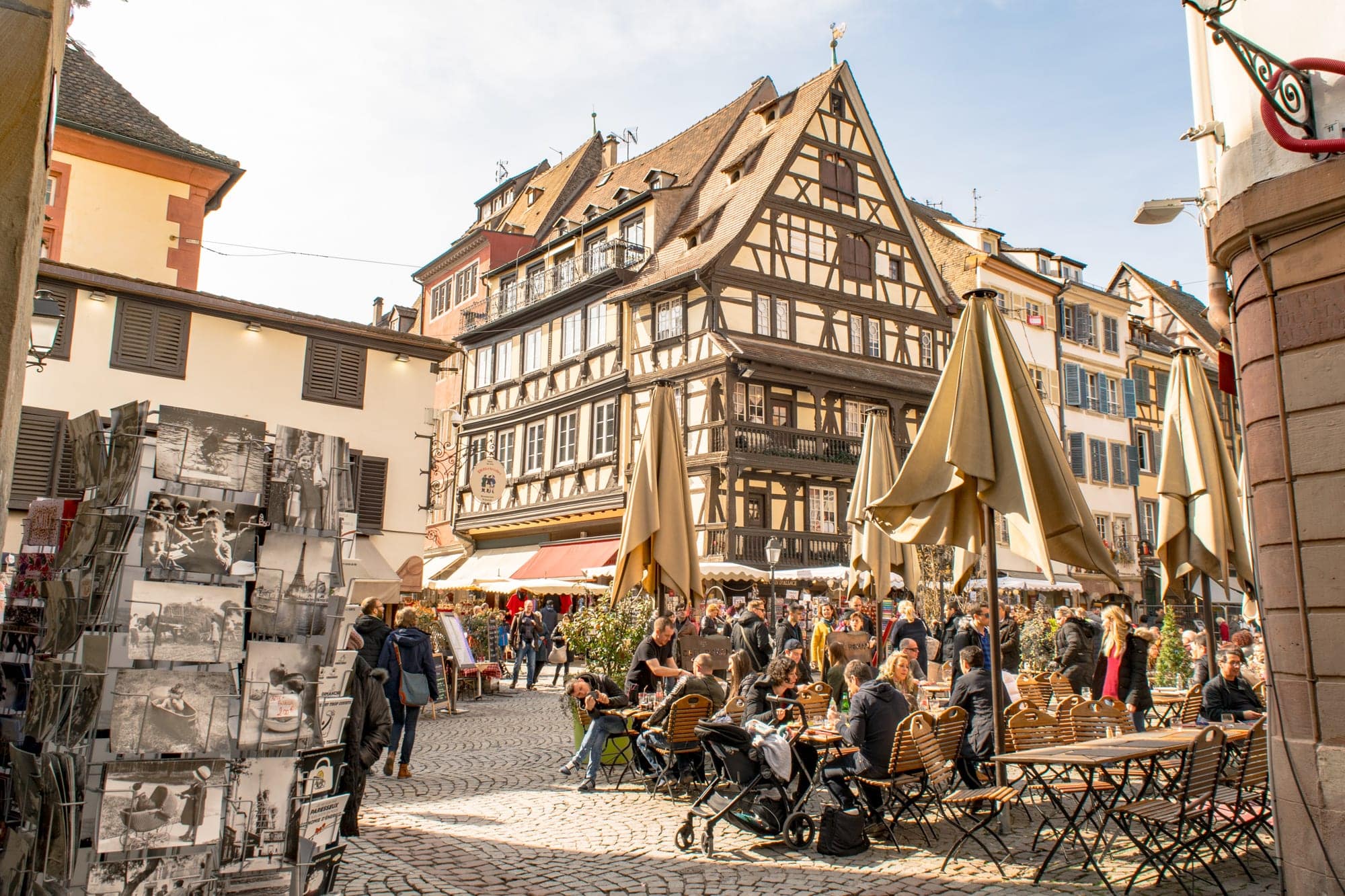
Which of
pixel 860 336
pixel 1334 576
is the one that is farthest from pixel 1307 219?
pixel 860 336

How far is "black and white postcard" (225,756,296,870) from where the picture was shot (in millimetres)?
4441

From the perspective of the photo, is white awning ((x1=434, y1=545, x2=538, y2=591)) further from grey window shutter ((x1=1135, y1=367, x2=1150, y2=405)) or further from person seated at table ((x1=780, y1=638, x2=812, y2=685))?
grey window shutter ((x1=1135, y1=367, x2=1150, y2=405))

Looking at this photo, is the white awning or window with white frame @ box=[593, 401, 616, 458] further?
the white awning

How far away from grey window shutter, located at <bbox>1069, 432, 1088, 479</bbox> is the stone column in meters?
32.9

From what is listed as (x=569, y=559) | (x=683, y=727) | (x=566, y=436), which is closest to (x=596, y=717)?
(x=683, y=727)

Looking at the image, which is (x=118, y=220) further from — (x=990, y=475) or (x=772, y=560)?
(x=990, y=475)

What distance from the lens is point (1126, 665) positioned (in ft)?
31.4

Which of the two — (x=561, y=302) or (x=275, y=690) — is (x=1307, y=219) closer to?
(x=275, y=690)

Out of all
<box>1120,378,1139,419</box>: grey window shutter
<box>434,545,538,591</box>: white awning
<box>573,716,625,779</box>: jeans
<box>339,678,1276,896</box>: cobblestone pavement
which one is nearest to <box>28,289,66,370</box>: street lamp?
<box>339,678,1276,896</box>: cobblestone pavement

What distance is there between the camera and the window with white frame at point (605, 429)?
29344 mm

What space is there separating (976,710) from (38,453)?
16.3 meters

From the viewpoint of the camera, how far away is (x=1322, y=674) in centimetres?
499

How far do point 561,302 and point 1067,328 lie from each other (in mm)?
19161

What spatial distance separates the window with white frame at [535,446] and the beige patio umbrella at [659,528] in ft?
70.1
